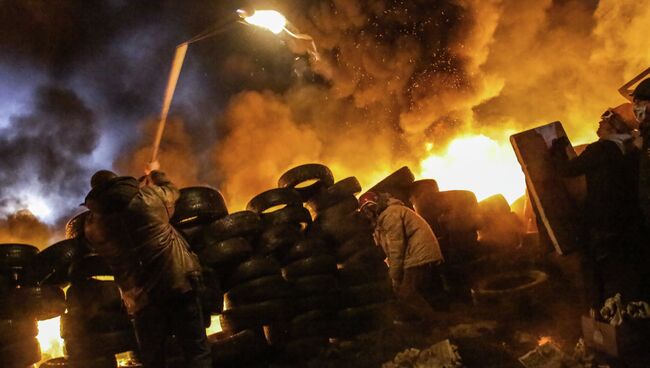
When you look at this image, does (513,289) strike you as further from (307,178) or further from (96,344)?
(96,344)

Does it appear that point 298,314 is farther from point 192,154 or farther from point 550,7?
point 550,7

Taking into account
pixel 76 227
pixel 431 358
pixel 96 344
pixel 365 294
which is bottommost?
pixel 431 358

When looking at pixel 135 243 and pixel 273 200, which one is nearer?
pixel 135 243

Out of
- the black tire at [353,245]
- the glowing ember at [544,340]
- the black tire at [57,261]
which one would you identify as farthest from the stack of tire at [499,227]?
the black tire at [57,261]

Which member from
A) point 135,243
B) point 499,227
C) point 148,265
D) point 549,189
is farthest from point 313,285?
point 499,227

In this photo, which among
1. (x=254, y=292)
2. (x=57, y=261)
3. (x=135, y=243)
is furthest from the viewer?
(x=254, y=292)

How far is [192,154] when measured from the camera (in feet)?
50.1

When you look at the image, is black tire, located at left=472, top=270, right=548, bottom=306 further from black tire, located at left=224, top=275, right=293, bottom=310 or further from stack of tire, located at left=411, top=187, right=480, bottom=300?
black tire, located at left=224, top=275, right=293, bottom=310

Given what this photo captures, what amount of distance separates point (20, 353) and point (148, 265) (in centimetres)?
254

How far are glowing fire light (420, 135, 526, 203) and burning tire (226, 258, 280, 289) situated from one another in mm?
7471

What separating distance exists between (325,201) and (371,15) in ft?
37.3

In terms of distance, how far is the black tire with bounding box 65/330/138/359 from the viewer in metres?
5.12

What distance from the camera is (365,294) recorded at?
6266mm

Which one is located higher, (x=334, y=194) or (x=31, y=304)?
(x=334, y=194)
